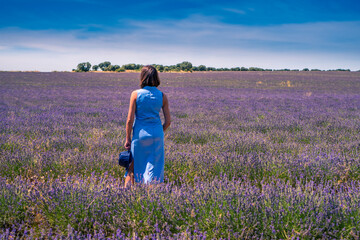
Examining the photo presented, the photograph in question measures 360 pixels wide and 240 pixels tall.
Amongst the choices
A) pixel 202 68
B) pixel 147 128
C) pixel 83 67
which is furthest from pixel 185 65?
pixel 147 128

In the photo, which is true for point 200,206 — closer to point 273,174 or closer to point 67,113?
point 273,174

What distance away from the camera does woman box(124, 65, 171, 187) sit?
2.58 meters

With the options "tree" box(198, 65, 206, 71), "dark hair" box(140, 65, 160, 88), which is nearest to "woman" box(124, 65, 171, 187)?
"dark hair" box(140, 65, 160, 88)

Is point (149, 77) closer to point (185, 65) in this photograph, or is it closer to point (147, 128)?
point (147, 128)

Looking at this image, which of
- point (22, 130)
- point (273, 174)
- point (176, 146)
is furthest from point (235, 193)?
point (22, 130)

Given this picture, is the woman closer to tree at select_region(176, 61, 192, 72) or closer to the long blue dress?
the long blue dress

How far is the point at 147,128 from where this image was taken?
2.61m

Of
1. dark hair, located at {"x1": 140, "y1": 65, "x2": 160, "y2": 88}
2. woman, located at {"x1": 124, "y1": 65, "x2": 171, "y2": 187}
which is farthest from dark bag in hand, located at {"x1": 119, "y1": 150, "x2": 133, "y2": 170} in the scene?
dark hair, located at {"x1": 140, "y1": 65, "x2": 160, "y2": 88}

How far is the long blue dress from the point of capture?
258 cm

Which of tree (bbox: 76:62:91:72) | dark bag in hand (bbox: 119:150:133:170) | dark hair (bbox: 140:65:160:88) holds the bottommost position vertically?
dark bag in hand (bbox: 119:150:133:170)

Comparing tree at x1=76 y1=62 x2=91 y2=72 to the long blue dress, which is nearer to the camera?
the long blue dress

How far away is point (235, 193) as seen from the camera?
2035mm

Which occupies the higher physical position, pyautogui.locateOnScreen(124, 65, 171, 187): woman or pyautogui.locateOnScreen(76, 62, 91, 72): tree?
pyautogui.locateOnScreen(76, 62, 91, 72): tree

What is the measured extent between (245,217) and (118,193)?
1.11 m
